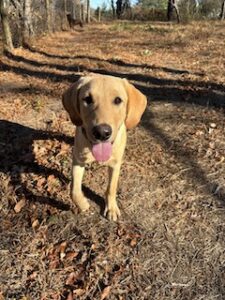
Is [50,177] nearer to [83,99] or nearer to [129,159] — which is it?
[129,159]

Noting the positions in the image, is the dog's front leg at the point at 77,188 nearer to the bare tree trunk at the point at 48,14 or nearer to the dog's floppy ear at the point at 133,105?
the dog's floppy ear at the point at 133,105

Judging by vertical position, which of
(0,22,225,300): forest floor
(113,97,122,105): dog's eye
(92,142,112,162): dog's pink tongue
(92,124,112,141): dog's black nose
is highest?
(113,97,122,105): dog's eye

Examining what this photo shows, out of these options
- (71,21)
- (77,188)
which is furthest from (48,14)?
(77,188)

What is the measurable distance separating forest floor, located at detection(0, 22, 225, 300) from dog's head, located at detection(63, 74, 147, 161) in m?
0.91

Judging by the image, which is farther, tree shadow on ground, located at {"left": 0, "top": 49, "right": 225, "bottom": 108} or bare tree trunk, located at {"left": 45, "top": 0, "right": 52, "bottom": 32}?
bare tree trunk, located at {"left": 45, "top": 0, "right": 52, "bottom": 32}

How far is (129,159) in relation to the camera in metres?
4.47

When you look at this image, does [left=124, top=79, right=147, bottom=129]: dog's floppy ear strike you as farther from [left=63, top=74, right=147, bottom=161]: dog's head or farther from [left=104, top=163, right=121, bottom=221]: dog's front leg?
[left=104, top=163, right=121, bottom=221]: dog's front leg

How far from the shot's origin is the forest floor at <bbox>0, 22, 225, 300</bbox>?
10.0 feet

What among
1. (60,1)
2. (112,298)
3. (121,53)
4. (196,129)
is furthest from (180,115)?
(60,1)

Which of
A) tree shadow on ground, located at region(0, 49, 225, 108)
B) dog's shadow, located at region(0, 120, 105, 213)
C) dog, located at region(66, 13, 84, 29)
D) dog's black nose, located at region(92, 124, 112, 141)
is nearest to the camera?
dog's black nose, located at region(92, 124, 112, 141)

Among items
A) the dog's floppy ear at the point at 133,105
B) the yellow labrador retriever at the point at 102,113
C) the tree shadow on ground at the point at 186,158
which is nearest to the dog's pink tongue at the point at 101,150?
the yellow labrador retriever at the point at 102,113

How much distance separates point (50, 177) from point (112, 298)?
5.12ft

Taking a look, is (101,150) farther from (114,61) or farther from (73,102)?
(114,61)

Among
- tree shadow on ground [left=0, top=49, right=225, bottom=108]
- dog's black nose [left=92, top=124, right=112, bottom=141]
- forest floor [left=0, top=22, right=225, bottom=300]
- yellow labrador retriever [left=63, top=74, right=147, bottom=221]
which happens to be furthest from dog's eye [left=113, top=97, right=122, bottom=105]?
tree shadow on ground [left=0, top=49, right=225, bottom=108]
